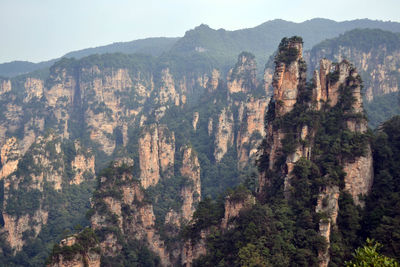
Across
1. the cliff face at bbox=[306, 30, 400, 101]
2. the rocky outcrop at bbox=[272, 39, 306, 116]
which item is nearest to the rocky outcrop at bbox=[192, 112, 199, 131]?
the cliff face at bbox=[306, 30, 400, 101]

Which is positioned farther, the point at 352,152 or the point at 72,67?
the point at 72,67

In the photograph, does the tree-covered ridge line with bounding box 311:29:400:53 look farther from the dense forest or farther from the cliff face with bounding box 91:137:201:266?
the cliff face with bounding box 91:137:201:266

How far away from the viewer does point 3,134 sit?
12719 cm

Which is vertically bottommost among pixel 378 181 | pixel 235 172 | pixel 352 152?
pixel 235 172

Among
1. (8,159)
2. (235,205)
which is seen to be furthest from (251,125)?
(235,205)

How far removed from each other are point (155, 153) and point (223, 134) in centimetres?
1976

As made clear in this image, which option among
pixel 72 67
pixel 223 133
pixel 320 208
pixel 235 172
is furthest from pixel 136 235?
pixel 72 67

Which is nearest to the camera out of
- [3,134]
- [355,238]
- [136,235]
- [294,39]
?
[355,238]

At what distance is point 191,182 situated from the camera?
271ft

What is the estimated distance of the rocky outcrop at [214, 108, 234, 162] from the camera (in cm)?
9900

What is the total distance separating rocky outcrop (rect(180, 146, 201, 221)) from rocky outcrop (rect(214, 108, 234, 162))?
37.9ft

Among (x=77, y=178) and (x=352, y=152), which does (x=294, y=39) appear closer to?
(x=352, y=152)

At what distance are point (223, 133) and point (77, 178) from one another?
34204mm

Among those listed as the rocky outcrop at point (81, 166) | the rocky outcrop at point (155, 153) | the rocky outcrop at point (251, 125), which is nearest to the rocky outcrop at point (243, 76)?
the rocky outcrop at point (251, 125)
